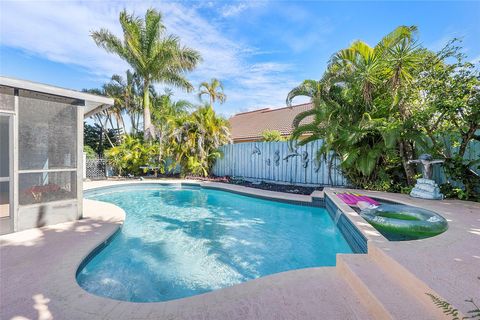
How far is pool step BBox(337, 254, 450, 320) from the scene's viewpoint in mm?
1927

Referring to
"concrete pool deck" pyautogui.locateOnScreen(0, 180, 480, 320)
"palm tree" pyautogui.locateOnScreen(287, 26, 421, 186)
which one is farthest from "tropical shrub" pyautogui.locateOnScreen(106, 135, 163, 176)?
"concrete pool deck" pyautogui.locateOnScreen(0, 180, 480, 320)

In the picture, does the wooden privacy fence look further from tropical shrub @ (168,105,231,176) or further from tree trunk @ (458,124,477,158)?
tree trunk @ (458,124,477,158)

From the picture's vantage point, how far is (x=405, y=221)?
14.5 feet

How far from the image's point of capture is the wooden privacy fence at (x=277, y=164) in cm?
957

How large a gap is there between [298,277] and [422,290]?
1.18m

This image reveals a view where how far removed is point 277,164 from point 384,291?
349 inches

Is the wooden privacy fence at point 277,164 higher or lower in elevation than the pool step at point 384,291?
higher

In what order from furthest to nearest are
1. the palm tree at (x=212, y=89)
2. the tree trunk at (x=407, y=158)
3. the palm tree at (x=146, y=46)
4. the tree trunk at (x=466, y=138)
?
the palm tree at (x=212, y=89) → the palm tree at (x=146, y=46) → the tree trunk at (x=407, y=158) → the tree trunk at (x=466, y=138)

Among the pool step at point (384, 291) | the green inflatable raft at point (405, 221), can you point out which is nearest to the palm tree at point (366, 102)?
the green inflatable raft at point (405, 221)

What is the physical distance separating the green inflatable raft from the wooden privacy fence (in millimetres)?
3786

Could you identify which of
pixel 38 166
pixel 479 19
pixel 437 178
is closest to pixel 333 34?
pixel 479 19

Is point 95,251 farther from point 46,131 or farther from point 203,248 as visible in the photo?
point 46,131

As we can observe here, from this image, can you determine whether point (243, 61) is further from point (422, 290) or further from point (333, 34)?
point (422, 290)

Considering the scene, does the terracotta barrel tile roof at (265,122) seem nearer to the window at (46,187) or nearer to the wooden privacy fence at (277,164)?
the wooden privacy fence at (277,164)
